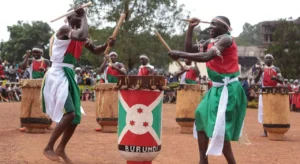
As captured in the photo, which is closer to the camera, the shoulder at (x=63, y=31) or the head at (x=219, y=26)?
the head at (x=219, y=26)

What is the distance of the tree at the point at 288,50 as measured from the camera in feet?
114

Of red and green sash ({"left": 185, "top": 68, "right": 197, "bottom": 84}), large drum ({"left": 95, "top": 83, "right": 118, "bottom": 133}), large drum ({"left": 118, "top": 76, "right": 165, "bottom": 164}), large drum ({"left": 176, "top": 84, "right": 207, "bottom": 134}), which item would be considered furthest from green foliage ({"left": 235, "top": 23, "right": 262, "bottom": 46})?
large drum ({"left": 118, "top": 76, "right": 165, "bottom": 164})

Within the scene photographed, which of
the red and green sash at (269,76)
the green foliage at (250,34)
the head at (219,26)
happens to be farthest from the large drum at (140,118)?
the green foliage at (250,34)

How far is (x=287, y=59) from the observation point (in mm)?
35219

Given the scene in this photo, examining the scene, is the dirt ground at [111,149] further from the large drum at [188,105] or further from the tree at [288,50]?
the tree at [288,50]

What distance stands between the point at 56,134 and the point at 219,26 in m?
2.38

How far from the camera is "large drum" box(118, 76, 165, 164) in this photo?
→ 16.6ft

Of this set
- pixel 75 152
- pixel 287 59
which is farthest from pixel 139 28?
pixel 75 152

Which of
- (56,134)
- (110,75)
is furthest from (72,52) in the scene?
(110,75)

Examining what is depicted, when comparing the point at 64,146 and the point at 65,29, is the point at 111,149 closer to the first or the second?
the point at 64,146

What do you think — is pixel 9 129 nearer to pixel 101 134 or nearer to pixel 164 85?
pixel 101 134

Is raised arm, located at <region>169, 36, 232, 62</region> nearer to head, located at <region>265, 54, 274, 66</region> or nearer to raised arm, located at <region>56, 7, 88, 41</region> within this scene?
raised arm, located at <region>56, 7, 88, 41</region>

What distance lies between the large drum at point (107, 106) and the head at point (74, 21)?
390 cm

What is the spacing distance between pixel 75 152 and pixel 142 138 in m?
2.64
